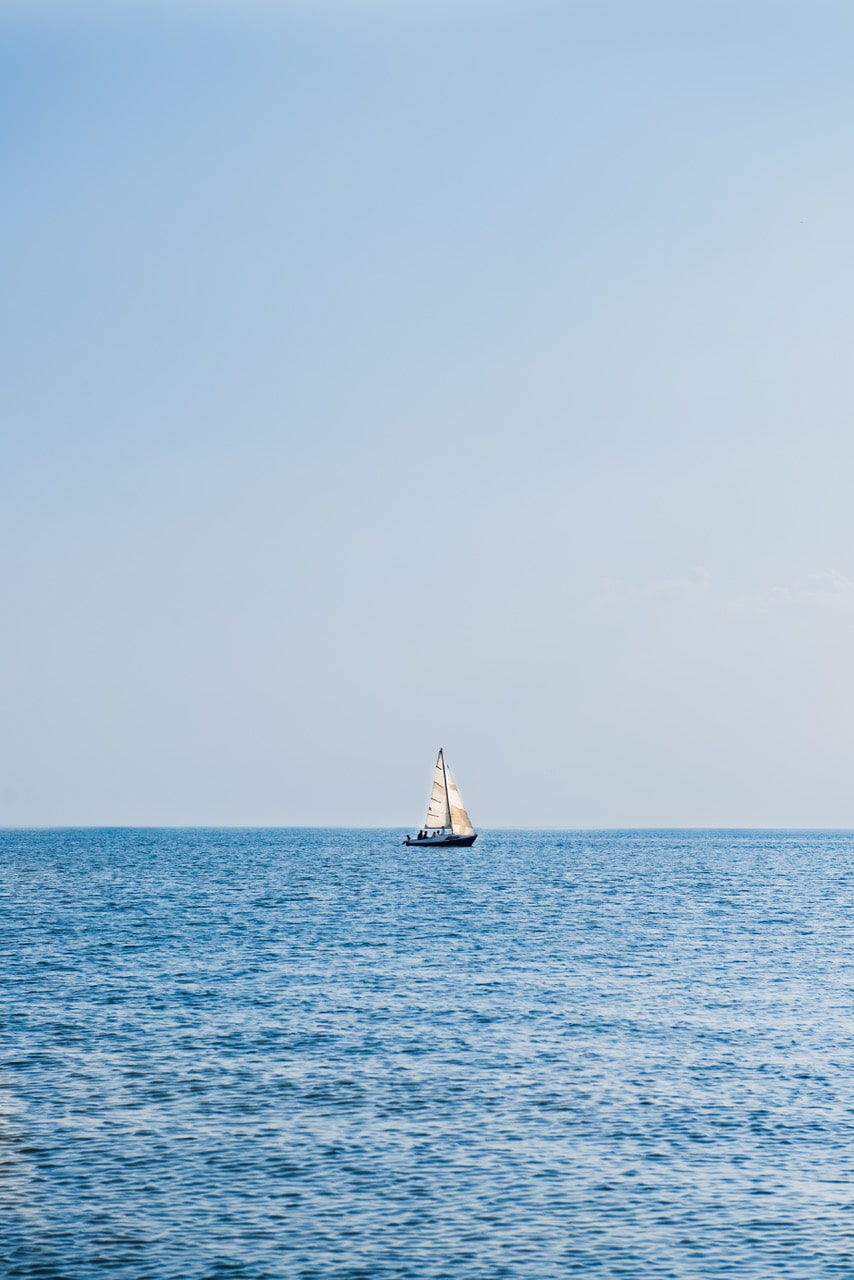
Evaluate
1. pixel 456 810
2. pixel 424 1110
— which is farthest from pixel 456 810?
pixel 424 1110

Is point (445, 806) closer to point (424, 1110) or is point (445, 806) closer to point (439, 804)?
point (439, 804)

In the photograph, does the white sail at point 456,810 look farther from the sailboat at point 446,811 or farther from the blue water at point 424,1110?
the blue water at point 424,1110

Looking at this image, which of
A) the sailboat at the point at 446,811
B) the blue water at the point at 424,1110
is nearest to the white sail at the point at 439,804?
the sailboat at the point at 446,811

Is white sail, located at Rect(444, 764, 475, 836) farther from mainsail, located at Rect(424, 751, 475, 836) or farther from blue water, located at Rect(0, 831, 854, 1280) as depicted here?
blue water, located at Rect(0, 831, 854, 1280)

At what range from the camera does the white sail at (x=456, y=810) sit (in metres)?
183

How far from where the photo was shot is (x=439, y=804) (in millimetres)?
186875

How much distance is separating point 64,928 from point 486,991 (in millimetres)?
41133

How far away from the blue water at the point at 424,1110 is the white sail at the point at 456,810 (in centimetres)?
10173

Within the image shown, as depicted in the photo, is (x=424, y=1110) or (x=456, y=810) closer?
(x=424, y=1110)

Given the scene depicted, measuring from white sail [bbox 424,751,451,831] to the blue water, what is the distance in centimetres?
9670

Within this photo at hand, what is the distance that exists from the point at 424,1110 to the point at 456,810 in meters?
153

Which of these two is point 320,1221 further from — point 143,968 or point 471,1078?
point 143,968

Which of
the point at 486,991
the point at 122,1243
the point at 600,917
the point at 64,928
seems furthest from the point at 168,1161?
the point at 600,917

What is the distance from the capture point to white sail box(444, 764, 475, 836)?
183 metres
